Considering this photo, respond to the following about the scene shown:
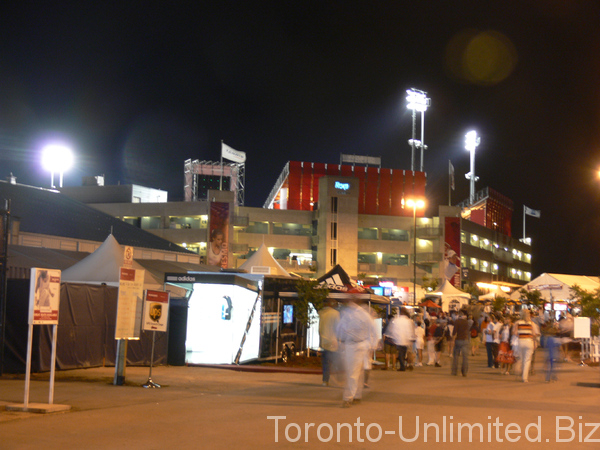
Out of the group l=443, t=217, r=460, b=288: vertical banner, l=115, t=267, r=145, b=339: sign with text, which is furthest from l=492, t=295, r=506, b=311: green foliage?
l=443, t=217, r=460, b=288: vertical banner

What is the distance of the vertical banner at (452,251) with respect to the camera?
77062 millimetres

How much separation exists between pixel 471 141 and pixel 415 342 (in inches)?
3100

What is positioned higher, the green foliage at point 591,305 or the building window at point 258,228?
the building window at point 258,228

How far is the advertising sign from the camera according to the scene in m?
13.6

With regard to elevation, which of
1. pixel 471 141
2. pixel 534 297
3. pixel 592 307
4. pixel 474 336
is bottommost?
pixel 474 336

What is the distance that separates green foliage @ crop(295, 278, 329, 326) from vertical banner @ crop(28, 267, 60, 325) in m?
10.5

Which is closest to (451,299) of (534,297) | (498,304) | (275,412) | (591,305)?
(498,304)

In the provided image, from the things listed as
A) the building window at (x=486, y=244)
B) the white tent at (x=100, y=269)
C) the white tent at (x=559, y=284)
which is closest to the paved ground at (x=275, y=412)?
the white tent at (x=100, y=269)

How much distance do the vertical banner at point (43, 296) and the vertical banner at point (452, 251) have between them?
6960 centimetres

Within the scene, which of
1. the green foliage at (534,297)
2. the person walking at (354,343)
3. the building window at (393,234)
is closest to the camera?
Result: the person walking at (354,343)

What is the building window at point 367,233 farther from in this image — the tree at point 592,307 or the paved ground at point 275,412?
the paved ground at point 275,412

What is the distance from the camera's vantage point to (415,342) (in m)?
22.3

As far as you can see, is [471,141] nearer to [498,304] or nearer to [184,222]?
[184,222]

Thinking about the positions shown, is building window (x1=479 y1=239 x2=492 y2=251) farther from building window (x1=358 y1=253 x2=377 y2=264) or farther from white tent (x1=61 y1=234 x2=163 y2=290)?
white tent (x1=61 y1=234 x2=163 y2=290)
